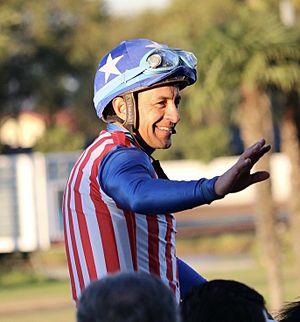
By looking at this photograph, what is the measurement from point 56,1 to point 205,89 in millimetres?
41632

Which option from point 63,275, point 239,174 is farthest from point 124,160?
point 63,275

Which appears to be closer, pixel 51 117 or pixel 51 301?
pixel 51 301

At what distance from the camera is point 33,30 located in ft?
176

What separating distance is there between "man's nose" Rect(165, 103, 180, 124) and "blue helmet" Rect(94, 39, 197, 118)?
10 cm

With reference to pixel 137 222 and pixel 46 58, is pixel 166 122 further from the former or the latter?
pixel 46 58

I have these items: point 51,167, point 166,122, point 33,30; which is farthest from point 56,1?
point 166,122

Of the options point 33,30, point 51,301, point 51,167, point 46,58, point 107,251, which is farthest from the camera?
point 33,30

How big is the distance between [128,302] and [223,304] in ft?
1.97

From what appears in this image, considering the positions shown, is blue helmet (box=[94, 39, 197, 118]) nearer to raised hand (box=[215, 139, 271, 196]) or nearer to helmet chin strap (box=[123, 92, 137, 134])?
helmet chin strap (box=[123, 92, 137, 134])

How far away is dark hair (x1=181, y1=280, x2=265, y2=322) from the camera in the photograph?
3.12m

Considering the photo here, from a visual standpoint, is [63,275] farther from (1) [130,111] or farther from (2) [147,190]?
(2) [147,190]

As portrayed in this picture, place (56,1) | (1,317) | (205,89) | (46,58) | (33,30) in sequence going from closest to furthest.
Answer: (205,89), (1,317), (46,58), (33,30), (56,1)

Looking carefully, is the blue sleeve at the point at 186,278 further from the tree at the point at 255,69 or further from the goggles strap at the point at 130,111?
the tree at the point at 255,69

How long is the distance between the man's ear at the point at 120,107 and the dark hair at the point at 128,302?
5.59 feet
